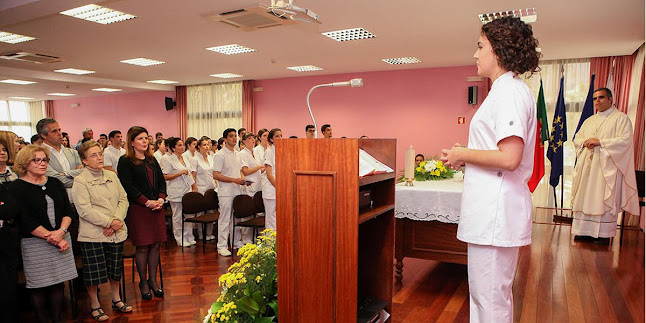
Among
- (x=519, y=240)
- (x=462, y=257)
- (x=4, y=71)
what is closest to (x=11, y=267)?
(x=519, y=240)

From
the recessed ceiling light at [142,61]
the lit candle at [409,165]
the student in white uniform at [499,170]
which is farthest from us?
the recessed ceiling light at [142,61]

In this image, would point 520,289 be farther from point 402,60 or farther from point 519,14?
point 402,60

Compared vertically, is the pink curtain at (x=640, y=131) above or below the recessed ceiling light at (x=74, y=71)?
below

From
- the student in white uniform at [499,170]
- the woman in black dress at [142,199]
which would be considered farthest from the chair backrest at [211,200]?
the student in white uniform at [499,170]

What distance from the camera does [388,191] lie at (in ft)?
7.91

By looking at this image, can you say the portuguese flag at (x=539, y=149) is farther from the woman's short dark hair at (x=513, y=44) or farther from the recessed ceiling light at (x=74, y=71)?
the recessed ceiling light at (x=74, y=71)

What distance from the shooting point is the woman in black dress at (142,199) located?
3.56 meters

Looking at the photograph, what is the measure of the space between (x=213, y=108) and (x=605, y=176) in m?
10.0

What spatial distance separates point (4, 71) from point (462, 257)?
1017cm

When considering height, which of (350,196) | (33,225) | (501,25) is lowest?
(33,225)

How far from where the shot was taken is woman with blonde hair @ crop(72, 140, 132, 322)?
3.26m

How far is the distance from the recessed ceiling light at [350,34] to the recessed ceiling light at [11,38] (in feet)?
14.9

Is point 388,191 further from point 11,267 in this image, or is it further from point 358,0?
point 358,0

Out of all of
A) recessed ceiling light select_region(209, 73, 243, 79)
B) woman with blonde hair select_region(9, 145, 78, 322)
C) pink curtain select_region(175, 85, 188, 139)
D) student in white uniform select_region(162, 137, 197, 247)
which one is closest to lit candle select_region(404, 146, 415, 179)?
woman with blonde hair select_region(9, 145, 78, 322)
